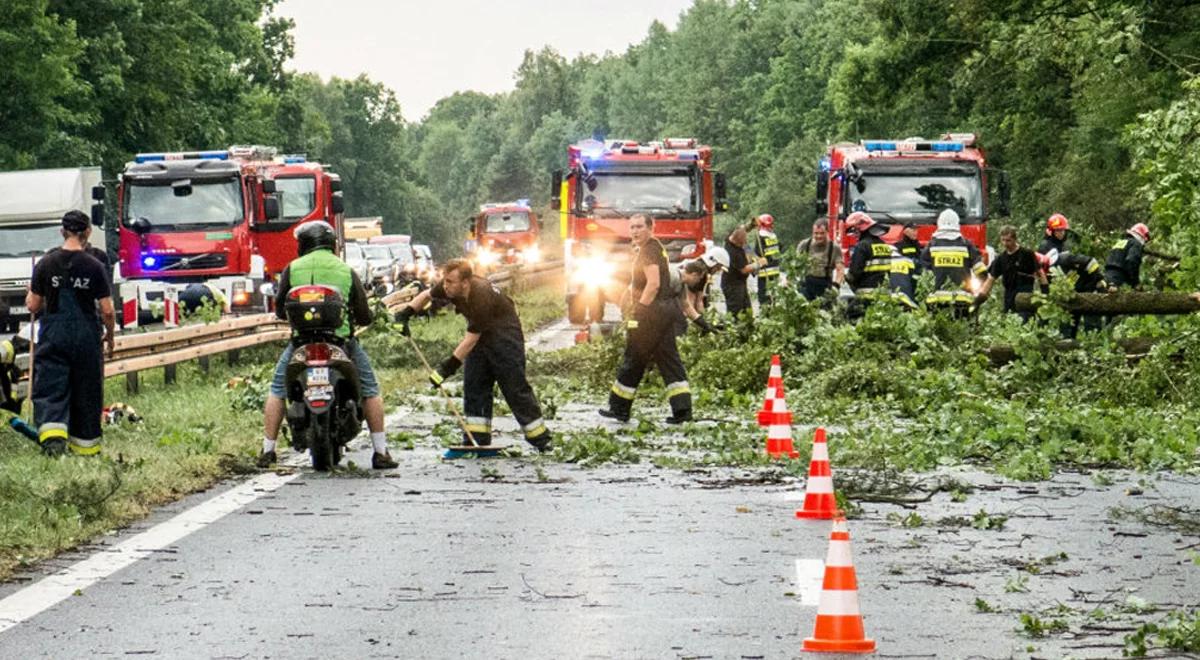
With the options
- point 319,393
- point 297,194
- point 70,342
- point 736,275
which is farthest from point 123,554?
point 297,194

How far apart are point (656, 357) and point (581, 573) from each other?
28.7 feet

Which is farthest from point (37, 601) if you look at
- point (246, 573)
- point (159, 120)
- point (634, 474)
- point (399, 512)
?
point (159, 120)

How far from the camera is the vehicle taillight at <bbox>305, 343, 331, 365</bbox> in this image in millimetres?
14367

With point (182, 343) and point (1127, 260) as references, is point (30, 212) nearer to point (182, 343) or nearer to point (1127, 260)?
point (182, 343)

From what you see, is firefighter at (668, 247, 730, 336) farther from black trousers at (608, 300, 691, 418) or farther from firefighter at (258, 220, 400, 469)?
firefighter at (258, 220, 400, 469)

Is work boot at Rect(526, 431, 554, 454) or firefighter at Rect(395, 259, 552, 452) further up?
firefighter at Rect(395, 259, 552, 452)

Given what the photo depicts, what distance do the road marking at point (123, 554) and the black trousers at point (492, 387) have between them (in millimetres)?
2156

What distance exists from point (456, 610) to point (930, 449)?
7.29m

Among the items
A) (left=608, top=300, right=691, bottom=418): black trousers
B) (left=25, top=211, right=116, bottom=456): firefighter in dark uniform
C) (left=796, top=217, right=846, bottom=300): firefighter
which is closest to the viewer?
(left=25, top=211, right=116, bottom=456): firefighter in dark uniform

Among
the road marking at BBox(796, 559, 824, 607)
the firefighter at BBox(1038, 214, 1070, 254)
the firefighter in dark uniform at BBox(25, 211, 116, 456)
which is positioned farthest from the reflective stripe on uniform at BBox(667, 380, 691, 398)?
the firefighter at BBox(1038, 214, 1070, 254)

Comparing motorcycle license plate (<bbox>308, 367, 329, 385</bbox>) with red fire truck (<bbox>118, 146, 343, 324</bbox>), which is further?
red fire truck (<bbox>118, 146, 343, 324</bbox>)

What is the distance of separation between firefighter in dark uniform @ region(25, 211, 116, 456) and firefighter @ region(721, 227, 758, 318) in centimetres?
1289

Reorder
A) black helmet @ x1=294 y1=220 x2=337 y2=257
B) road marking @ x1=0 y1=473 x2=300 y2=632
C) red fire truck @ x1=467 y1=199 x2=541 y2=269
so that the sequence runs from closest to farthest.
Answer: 1. road marking @ x1=0 y1=473 x2=300 y2=632
2. black helmet @ x1=294 y1=220 x2=337 y2=257
3. red fire truck @ x1=467 y1=199 x2=541 y2=269

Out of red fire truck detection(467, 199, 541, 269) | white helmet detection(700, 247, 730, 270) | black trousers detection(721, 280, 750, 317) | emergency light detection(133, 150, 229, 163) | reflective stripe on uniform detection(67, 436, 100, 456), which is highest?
emergency light detection(133, 150, 229, 163)
